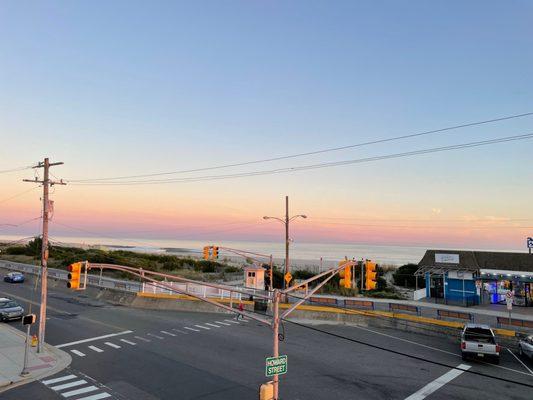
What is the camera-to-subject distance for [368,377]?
715 inches

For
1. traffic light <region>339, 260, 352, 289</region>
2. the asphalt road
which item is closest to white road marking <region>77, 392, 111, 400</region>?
the asphalt road

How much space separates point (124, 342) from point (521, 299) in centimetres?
3635

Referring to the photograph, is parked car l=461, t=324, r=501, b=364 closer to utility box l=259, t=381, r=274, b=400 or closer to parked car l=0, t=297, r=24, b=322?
utility box l=259, t=381, r=274, b=400

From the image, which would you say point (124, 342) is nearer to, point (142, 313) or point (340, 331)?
point (142, 313)

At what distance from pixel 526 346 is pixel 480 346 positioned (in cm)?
338

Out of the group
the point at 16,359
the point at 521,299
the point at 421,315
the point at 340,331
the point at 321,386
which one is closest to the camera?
the point at 321,386

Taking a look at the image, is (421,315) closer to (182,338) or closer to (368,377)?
(368,377)

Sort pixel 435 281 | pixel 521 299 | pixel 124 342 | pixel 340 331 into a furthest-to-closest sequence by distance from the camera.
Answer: pixel 435 281
pixel 521 299
pixel 340 331
pixel 124 342

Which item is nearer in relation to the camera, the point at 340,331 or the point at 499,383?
the point at 499,383

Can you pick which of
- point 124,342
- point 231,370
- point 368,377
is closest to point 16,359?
point 124,342

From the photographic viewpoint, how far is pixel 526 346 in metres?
21.8

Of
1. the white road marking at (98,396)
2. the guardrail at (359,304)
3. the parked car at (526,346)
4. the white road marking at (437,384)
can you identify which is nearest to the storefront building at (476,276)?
the guardrail at (359,304)

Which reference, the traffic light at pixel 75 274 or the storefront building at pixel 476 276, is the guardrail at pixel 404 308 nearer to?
the storefront building at pixel 476 276

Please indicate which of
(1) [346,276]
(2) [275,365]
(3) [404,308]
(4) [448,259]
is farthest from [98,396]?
(4) [448,259]
